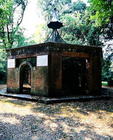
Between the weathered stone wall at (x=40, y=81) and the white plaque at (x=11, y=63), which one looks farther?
the white plaque at (x=11, y=63)

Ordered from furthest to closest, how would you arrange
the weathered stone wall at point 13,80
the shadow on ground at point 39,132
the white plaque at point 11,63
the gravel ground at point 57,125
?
the white plaque at point 11,63
the weathered stone wall at point 13,80
the gravel ground at point 57,125
the shadow on ground at point 39,132

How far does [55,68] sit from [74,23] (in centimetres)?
1206

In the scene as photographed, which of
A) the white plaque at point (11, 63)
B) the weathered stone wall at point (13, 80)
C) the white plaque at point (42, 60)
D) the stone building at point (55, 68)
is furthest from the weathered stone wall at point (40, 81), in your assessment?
the white plaque at point (11, 63)

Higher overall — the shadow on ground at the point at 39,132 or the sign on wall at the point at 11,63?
the sign on wall at the point at 11,63

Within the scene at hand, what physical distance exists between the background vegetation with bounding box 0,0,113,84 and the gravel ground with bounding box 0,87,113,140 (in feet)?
18.7

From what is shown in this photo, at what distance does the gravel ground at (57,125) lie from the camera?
524cm

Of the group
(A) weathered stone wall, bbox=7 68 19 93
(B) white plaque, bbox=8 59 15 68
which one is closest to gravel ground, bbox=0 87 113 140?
(A) weathered stone wall, bbox=7 68 19 93

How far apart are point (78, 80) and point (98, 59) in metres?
2.62

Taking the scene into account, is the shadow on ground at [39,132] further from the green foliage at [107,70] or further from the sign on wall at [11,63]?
the green foliage at [107,70]

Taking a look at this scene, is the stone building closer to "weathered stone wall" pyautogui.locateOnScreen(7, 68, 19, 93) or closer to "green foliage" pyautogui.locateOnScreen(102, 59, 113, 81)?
"weathered stone wall" pyautogui.locateOnScreen(7, 68, 19, 93)

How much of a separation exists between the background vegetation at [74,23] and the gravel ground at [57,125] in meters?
5.70

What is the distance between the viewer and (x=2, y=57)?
96.0 ft

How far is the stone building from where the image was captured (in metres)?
11.9

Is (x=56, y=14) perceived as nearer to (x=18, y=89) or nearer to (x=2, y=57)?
(x=2, y=57)
